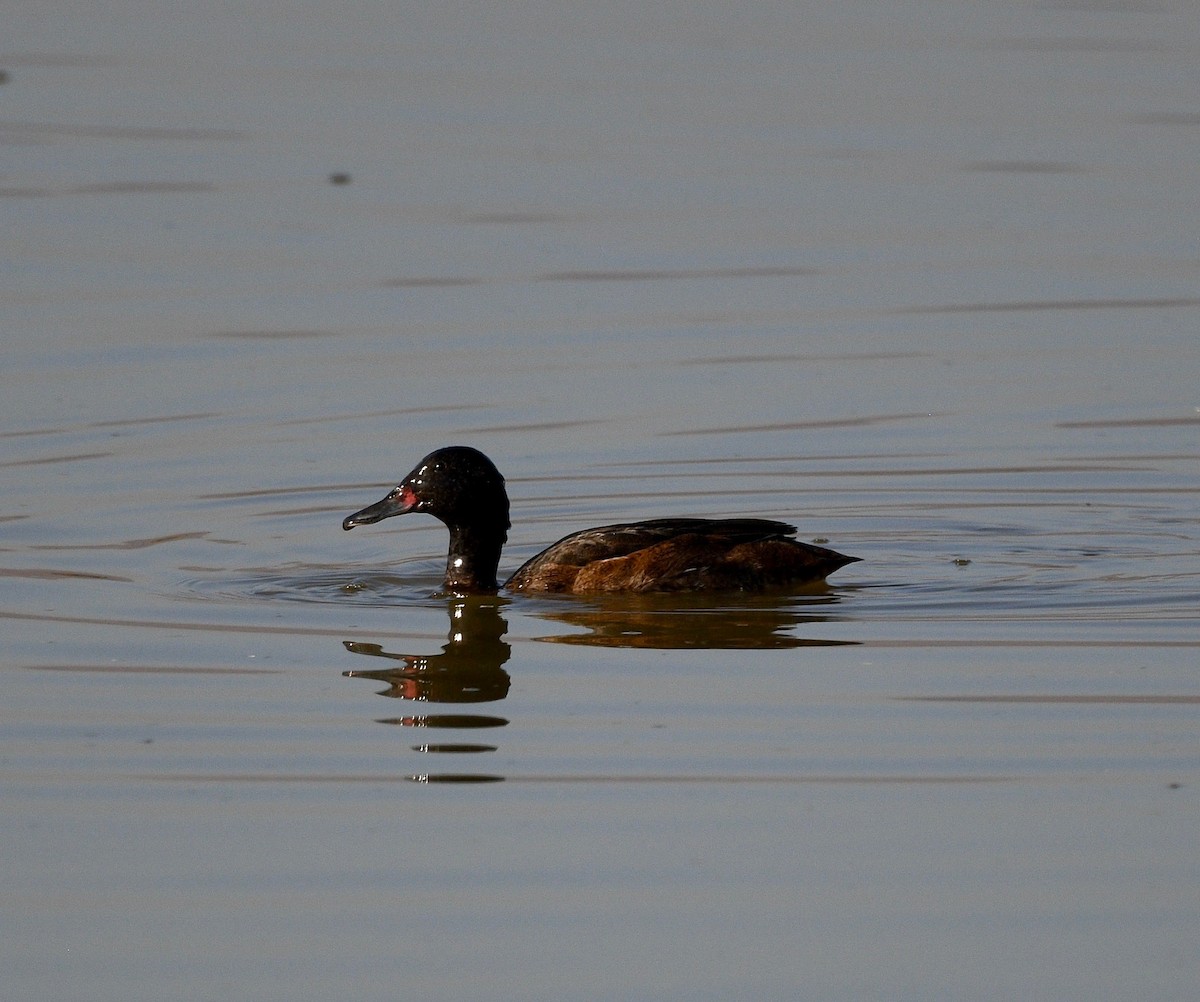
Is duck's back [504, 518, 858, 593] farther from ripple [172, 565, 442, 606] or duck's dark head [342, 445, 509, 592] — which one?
ripple [172, 565, 442, 606]

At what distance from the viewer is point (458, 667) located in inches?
418

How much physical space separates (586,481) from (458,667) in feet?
12.2

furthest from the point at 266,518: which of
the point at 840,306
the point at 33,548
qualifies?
the point at 840,306

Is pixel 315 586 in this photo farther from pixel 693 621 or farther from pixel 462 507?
pixel 693 621

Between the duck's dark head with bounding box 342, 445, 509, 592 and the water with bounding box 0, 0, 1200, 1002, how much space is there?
0.38 m

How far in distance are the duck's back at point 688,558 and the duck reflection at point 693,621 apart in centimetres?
8

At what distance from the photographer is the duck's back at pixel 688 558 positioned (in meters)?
11.8

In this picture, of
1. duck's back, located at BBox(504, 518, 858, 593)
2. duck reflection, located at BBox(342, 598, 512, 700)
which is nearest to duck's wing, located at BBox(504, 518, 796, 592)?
duck's back, located at BBox(504, 518, 858, 593)

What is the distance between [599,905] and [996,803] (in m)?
1.58

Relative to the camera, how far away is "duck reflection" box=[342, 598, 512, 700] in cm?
1005

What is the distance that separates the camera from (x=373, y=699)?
387 inches

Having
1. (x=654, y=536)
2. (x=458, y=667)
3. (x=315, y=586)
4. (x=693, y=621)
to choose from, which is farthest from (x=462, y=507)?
(x=458, y=667)

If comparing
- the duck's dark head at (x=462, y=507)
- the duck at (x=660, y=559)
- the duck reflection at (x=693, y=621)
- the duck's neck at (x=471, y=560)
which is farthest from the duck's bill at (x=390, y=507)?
the duck reflection at (x=693, y=621)

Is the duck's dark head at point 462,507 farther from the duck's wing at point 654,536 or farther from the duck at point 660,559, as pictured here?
the duck's wing at point 654,536
